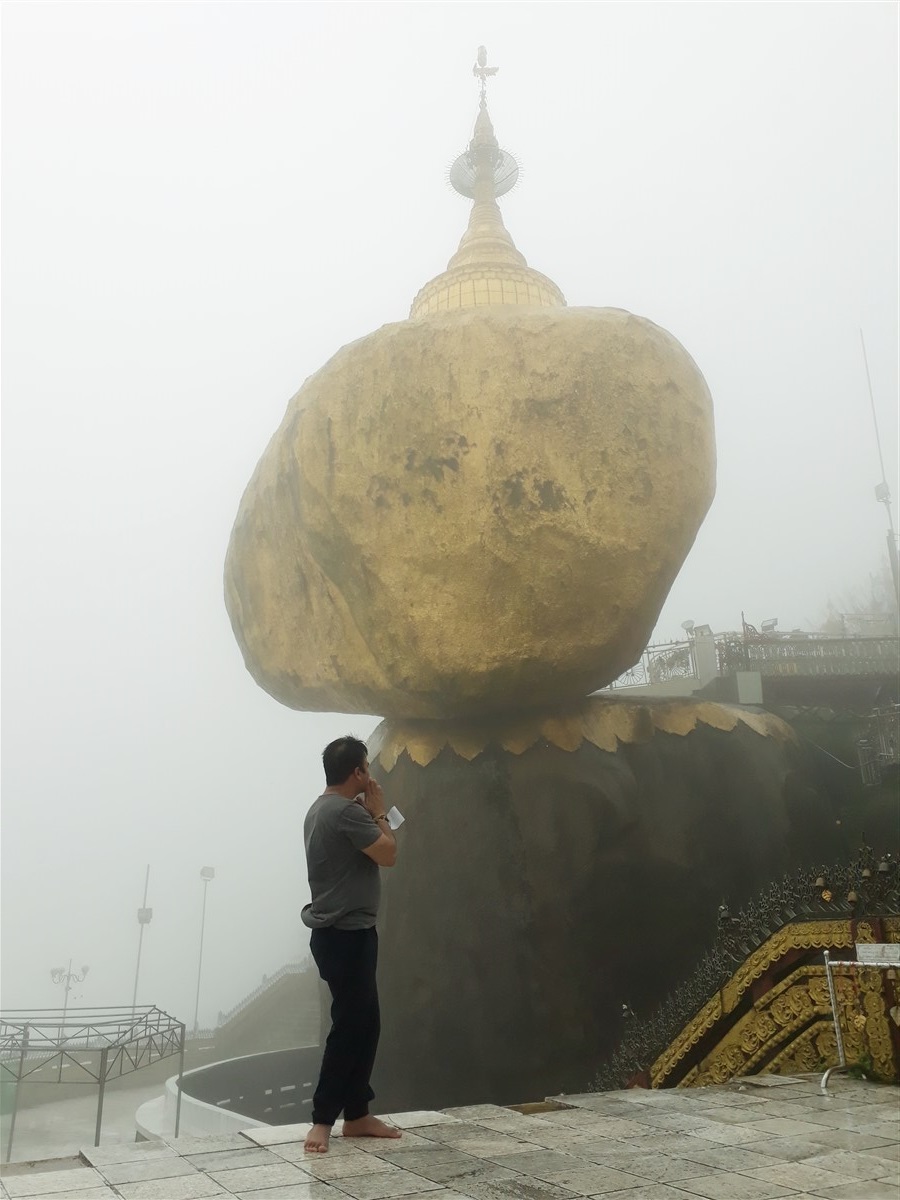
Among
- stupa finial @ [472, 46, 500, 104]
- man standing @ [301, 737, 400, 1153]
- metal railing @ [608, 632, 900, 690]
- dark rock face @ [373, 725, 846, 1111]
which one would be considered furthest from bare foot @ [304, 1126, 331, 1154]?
stupa finial @ [472, 46, 500, 104]

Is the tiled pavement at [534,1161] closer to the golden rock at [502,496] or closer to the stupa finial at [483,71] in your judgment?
the golden rock at [502,496]

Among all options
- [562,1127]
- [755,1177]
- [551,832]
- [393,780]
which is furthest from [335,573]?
[755,1177]

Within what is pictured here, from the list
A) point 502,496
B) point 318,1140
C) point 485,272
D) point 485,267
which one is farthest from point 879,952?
point 485,267

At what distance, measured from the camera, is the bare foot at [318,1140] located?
3418 mm

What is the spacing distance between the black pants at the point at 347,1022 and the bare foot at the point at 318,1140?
0.04m

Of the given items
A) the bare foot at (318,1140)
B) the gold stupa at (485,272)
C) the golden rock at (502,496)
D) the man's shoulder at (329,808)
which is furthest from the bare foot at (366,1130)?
the gold stupa at (485,272)

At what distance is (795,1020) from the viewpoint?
240 inches

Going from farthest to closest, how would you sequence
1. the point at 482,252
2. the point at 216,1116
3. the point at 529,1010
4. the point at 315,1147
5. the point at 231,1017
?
1. the point at 231,1017
2. the point at 482,252
3. the point at 216,1116
4. the point at 529,1010
5. the point at 315,1147

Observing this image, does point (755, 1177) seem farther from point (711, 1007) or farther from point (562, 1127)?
point (711, 1007)

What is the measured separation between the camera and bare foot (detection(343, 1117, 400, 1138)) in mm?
3678

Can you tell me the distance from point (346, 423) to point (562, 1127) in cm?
756

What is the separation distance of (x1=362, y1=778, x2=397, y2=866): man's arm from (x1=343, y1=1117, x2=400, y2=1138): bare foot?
1.02 m

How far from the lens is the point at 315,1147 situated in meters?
3.43

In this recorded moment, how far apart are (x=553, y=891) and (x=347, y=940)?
6.03 metres
